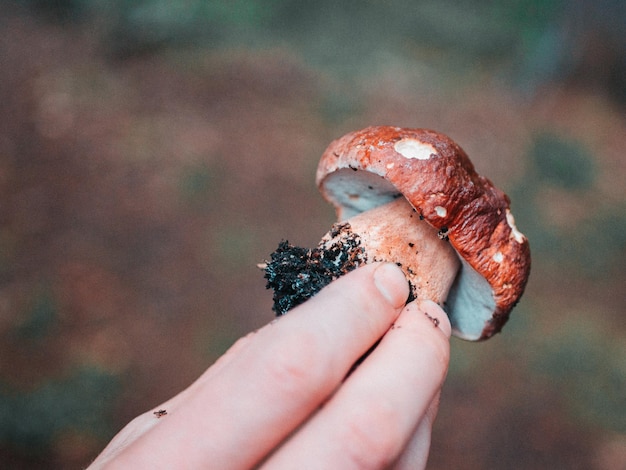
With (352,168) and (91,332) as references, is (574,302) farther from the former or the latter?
(91,332)

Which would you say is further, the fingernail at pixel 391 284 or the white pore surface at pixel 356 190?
the white pore surface at pixel 356 190

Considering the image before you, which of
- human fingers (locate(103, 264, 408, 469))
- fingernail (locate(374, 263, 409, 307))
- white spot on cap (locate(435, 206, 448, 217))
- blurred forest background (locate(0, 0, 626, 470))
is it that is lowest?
human fingers (locate(103, 264, 408, 469))

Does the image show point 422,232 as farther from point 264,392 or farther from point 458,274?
point 264,392

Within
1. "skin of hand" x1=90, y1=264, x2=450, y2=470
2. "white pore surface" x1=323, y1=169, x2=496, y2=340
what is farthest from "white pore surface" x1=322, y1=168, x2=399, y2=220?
"skin of hand" x1=90, y1=264, x2=450, y2=470

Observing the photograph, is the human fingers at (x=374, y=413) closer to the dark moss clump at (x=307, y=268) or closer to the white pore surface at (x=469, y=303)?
the dark moss clump at (x=307, y=268)

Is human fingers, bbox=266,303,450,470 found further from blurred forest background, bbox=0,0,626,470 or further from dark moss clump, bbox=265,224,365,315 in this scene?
blurred forest background, bbox=0,0,626,470

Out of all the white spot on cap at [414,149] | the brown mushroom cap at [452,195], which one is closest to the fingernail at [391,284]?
the brown mushroom cap at [452,195]
